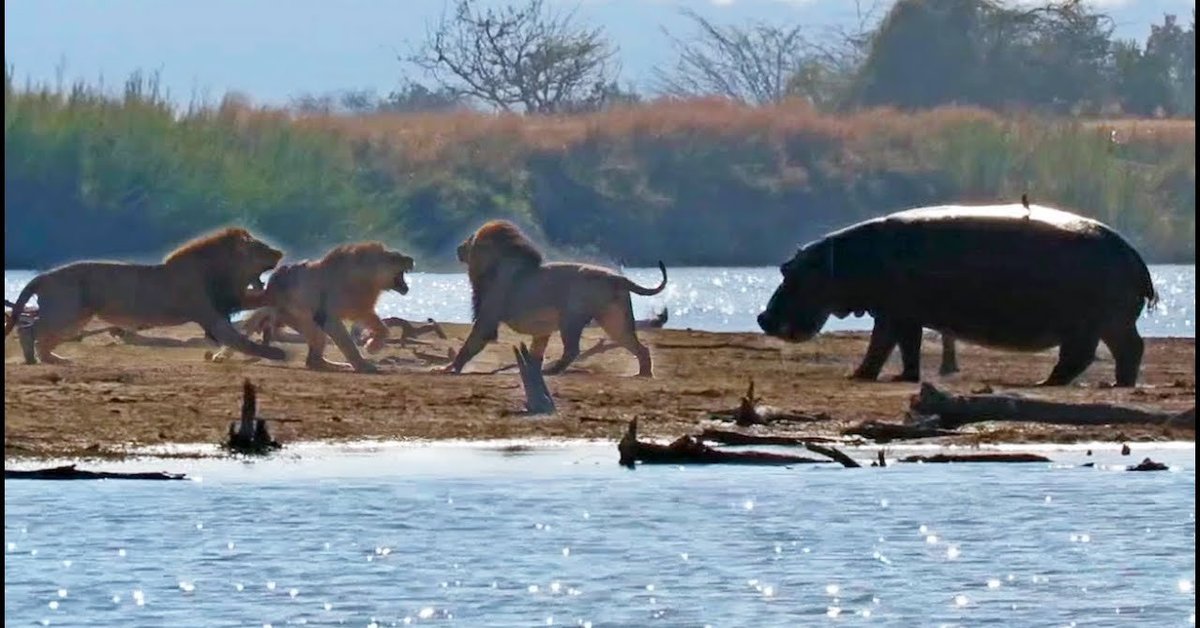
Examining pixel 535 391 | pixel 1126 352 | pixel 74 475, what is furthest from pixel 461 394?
pixel 74 475

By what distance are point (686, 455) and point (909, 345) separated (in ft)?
14.9

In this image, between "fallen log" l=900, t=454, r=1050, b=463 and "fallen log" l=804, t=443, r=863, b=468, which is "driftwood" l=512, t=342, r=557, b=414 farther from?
"fallen log" l=900, t=454, r=1050, b=463

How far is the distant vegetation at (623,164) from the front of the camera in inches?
1882

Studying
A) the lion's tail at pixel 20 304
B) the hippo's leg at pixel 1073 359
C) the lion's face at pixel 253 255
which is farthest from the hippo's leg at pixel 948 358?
the lion's tail at pixel 20 304

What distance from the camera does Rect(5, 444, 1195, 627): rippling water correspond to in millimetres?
12352

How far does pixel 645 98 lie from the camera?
72.6 meters

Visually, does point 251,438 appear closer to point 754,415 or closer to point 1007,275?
point 754,415

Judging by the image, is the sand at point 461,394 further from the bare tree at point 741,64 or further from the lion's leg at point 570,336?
the bare tree at point 741,64

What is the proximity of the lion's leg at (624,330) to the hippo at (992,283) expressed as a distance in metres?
1.12

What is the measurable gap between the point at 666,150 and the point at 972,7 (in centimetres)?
1466

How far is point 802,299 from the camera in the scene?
68.6 feet

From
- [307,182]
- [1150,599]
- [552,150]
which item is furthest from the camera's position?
[552,150]

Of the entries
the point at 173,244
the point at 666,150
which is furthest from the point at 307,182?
the point at 666,150

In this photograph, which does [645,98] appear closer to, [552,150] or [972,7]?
[972,7]
